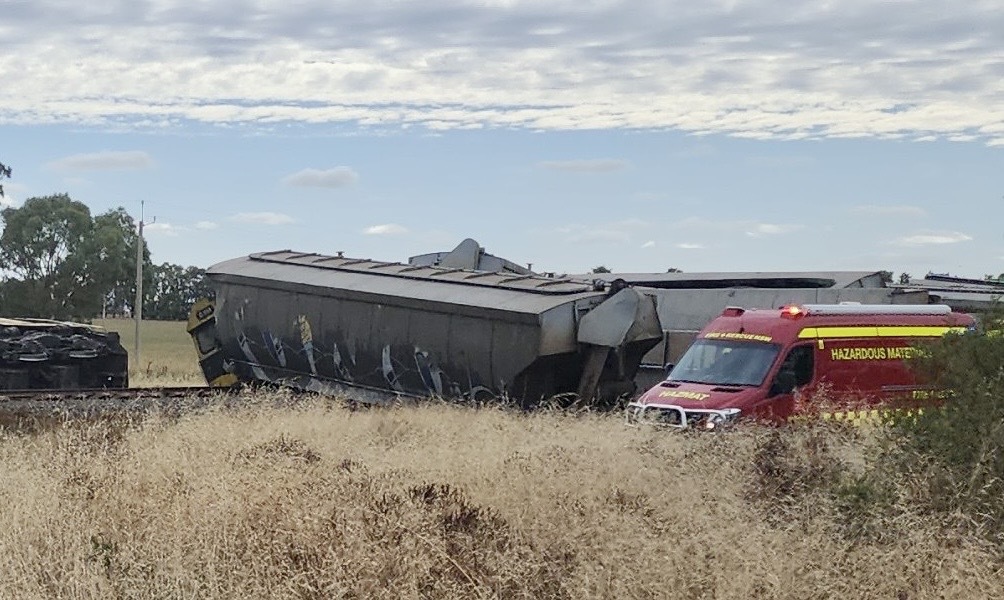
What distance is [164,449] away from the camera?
10.3m

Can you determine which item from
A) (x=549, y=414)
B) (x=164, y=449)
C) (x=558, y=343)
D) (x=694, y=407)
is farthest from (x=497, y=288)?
(x=164, y=449)

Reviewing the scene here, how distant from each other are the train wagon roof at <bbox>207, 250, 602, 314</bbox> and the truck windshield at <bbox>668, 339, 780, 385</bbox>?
3297mm

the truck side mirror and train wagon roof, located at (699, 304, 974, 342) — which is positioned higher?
train wagon roof, located at (699, 304, 974, 342)

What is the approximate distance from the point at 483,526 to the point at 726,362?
742 cm

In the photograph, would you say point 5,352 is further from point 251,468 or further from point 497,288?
point 251,468

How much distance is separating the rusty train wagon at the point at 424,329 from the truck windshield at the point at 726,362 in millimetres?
2925

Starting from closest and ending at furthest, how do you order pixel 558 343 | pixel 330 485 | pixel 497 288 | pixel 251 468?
pixel 330 485
pixel 251 468
pixel 558 343
pixel 497 288

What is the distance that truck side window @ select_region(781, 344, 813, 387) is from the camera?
13812 millimetres

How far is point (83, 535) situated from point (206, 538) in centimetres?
96

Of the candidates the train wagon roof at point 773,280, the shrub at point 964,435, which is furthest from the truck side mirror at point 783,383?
the train wagon roof at point 773,280

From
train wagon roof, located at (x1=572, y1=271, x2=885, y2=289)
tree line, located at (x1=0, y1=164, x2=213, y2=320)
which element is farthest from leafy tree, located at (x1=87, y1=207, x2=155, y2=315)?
train wagon roof, located at (x1=572, y1=271, x2=885, y2=289)

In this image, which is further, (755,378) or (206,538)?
(755,378)

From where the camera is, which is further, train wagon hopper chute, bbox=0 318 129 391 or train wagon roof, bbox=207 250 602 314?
train wagon hopper chute, bbox=0 318 129 391

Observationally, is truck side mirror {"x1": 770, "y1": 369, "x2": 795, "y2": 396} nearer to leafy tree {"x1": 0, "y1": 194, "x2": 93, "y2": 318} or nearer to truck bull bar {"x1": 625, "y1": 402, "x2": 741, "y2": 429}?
truck bull bar {"x1": 625, "y1": 402, "x2": 741, "y2": 429}
